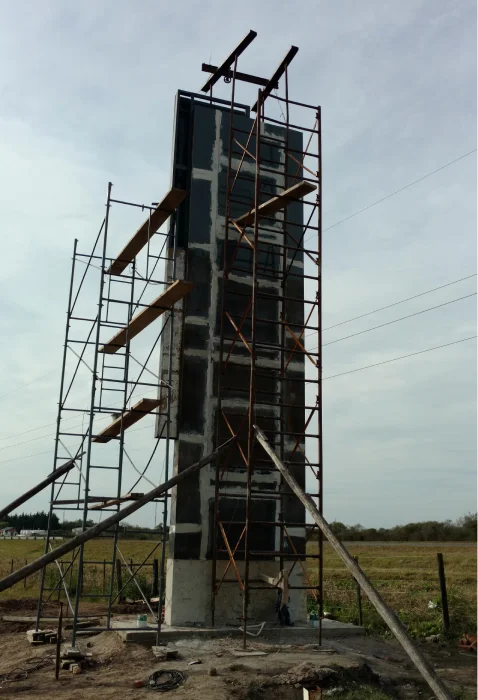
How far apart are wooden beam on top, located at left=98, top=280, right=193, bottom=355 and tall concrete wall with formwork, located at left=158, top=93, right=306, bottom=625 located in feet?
2.54

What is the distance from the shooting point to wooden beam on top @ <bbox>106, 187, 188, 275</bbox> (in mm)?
13891

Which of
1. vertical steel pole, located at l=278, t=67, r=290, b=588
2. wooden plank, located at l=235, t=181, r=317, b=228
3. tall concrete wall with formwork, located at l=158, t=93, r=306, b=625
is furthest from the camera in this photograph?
vertical steel pole, located at l=278, t=67, r=290, b=588

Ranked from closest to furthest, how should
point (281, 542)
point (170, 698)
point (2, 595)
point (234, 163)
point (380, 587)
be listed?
point (170, 698)
point (281, 542)
point (234, 163)
point (380, 587)
point (2, 595)

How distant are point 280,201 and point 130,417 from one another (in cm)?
591

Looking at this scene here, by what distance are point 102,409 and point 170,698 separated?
6.12m

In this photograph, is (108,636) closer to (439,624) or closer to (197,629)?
(197,629)

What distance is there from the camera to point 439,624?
15.3 m

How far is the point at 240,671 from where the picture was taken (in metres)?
10.3

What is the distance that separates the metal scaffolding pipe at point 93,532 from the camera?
10.7 metres

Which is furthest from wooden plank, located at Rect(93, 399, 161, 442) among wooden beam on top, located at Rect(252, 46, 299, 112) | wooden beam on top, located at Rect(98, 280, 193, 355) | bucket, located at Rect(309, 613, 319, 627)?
wooden beam on top, located at Rect(252, 46, 299, 112)

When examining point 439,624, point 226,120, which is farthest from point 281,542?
point 226,120

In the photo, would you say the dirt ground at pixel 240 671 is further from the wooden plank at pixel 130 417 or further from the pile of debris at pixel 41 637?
the wooden plank at pixel 130 417

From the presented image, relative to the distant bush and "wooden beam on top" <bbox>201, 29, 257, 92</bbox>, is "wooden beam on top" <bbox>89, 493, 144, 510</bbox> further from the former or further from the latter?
the distant bush

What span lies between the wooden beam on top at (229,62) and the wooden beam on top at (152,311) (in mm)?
6967
